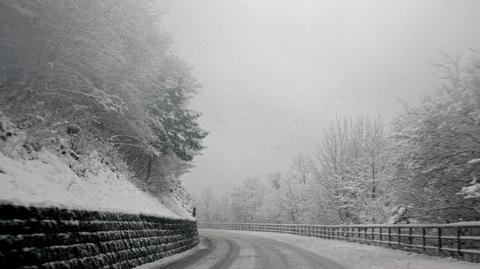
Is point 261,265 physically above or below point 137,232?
below

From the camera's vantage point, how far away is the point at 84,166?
12.9 meters

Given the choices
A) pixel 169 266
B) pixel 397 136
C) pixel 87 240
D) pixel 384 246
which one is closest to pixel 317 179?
pixel 384 246

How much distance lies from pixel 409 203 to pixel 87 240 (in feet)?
46.9

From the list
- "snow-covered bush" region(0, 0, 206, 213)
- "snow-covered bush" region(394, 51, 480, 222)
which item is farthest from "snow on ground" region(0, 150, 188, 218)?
"snow-covered bush" region(394, 51, 480, 222)

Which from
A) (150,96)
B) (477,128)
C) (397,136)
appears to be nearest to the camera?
(477,128)

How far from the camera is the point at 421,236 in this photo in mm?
15703

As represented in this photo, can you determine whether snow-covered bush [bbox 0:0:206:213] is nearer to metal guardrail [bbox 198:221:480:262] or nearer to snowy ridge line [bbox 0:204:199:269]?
snowy ridge line [bbox 0:204:199:269]

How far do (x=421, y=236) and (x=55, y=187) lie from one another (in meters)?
13.1

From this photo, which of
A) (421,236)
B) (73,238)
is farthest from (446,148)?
(73,238)

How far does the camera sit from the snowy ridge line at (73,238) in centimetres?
646

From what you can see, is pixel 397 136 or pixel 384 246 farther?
pixel 384 246

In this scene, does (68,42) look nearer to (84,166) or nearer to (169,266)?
(84,166)

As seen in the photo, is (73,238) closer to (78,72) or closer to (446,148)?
(78,72)

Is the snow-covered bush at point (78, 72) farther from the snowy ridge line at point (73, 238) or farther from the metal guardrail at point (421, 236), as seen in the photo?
the metal guardrail at point (421, 236)
